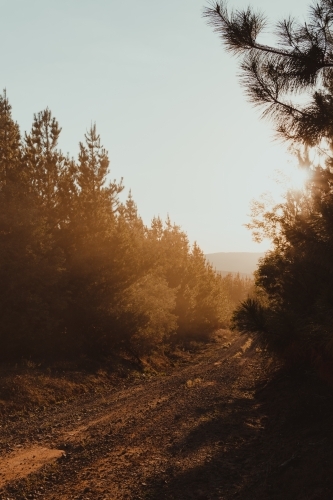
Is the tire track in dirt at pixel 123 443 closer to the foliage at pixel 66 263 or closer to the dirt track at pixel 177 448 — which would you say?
the dirt track at pixel 177 448

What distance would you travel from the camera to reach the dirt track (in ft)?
23.1

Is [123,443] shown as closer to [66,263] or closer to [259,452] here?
[259,452]

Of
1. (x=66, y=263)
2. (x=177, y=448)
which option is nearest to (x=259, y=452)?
(x=177, y=448)

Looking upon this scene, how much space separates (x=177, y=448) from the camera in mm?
9352

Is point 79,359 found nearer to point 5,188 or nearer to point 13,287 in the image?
point 13,287

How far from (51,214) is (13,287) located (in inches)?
279

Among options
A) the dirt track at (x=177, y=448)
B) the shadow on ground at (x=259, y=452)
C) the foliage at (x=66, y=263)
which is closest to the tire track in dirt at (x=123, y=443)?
the dirt track at (x=177, y=448)

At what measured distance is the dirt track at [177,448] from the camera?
277 inches

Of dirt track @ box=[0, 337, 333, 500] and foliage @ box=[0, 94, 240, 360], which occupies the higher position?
foliage @ box=[0, 94, 240, 360]

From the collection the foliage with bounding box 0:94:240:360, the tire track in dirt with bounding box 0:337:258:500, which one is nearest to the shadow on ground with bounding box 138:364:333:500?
the tire track in dirt with bounding box 0:337:258:500

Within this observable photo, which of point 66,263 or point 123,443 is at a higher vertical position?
point 66,263

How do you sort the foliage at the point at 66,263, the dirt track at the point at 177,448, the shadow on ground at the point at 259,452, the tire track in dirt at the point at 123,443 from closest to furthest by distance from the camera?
1. the shadow on ground at the point at 259,452
2. the dirt track at the point at 177,448
3. the tire track in dirt at the point at 123,443
4. the foliage at the point at 66,263

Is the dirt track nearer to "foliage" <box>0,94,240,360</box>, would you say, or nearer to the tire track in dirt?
the tire track in dirt

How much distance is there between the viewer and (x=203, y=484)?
740 cm
